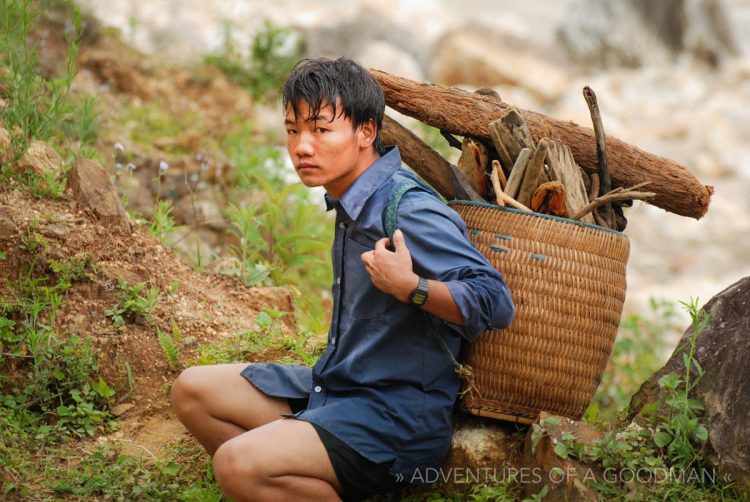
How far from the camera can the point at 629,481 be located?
9.18ft

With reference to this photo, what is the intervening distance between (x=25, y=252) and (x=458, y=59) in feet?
30.3

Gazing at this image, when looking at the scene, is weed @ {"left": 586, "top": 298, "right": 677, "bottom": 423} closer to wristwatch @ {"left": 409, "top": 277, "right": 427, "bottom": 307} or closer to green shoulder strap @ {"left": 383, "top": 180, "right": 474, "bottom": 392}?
green shoulder strap @ {"left": 383, "top": 180, "right": 474, "bottom": 392}

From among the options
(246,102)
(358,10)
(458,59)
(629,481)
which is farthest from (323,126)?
(358,10)

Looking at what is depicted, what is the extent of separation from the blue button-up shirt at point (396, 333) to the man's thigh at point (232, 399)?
0.21 metres

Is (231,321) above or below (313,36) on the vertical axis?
below

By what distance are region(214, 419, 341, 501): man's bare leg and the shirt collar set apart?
2.45ft

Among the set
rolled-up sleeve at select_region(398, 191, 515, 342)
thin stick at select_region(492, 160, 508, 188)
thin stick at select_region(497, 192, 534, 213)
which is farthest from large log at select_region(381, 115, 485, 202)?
rolled-up sleeve at select_region(398, 191, 515, 342)

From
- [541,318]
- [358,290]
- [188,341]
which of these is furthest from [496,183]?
[188,341]

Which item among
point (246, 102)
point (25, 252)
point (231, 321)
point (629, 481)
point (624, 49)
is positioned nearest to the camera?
point (629, 481)

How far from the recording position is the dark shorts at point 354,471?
270 cm

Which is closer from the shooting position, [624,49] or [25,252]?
[25,252]

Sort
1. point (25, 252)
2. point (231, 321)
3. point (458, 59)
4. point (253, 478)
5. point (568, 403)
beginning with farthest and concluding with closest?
point (458, 59)
point (231, 321)
point (25, 252)
point (568, 403)
point (253, 478)

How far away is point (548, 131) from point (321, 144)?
1.04 metres

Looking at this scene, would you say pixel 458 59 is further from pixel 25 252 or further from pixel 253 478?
pixel 253 478
